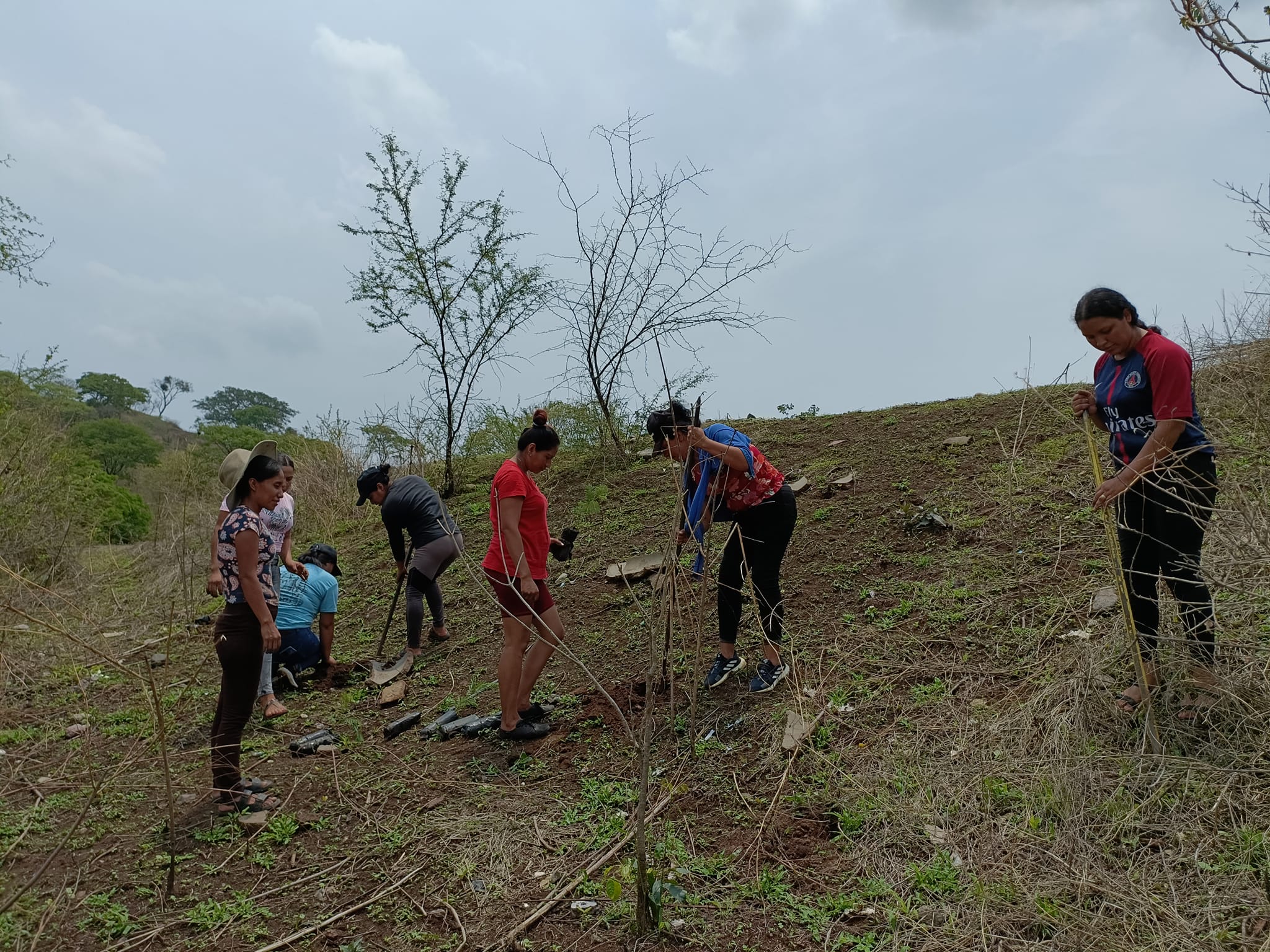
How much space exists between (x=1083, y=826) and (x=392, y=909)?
2594 mm


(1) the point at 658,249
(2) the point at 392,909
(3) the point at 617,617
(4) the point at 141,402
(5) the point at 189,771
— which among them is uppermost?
(4) the point at 141,402

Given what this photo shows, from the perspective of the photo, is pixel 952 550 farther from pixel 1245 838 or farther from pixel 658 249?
pixel 658 249

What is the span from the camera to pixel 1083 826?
9.50 ft

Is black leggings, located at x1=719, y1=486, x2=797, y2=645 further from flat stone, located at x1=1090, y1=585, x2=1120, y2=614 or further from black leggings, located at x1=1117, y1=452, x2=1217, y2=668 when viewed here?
flat stone, located at x1=1090, y1=585, x2=1120, y2=614

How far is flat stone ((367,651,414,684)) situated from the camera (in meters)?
5.82

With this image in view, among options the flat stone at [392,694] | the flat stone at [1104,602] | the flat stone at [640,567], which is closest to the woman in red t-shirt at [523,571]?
the flat stone at [392,694]

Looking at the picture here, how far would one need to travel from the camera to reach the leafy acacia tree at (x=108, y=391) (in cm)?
3119

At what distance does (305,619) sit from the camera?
5.79m

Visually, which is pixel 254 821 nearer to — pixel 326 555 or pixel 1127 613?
pixel 326 555

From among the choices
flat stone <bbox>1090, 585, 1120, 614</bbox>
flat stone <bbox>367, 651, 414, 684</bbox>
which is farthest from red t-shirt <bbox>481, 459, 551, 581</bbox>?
flat stone <bbox>1090, 585, 1120, 614</bbox>

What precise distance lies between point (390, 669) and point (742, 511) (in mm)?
Answer: 3228

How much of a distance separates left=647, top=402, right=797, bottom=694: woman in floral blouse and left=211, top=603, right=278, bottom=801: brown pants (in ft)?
6.77

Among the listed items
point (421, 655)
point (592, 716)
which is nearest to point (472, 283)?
point (421, 655)

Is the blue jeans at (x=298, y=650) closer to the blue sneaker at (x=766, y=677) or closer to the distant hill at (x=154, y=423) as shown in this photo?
the blue sneaker at (x=766, y=677)
